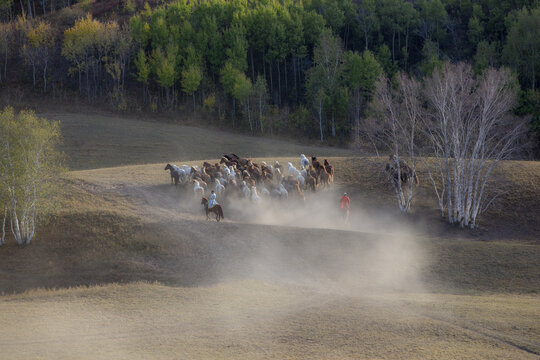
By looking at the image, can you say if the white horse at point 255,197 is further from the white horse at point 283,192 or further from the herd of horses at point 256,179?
the white horse at point 283,192

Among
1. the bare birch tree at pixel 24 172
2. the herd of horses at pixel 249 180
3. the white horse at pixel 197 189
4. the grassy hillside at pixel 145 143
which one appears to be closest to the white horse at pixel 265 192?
the herd of horses at pixel 249 180

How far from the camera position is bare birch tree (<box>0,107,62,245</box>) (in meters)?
28.1

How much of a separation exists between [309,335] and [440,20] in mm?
82440

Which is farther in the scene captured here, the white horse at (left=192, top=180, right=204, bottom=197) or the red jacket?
the white horse at (left=192, top=180, right=204, bottom=197)

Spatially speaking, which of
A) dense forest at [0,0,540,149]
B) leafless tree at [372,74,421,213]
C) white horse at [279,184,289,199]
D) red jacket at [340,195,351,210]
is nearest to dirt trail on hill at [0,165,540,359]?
white horse at [279,184,289,199]

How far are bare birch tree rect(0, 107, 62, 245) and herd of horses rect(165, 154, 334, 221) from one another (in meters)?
9.40

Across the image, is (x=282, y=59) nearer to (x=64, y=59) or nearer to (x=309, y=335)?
(x=64, y=59)

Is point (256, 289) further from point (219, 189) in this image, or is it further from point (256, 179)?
point (256, 179)

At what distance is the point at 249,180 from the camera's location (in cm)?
3491

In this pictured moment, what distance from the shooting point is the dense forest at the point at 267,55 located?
245ft

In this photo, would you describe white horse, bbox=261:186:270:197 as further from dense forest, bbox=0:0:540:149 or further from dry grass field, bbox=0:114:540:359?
dense forest, bbox=0:0:540:149

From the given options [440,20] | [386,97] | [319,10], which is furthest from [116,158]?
[440,20]

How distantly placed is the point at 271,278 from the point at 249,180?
1269 centimetres

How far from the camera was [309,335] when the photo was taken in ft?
50.7
